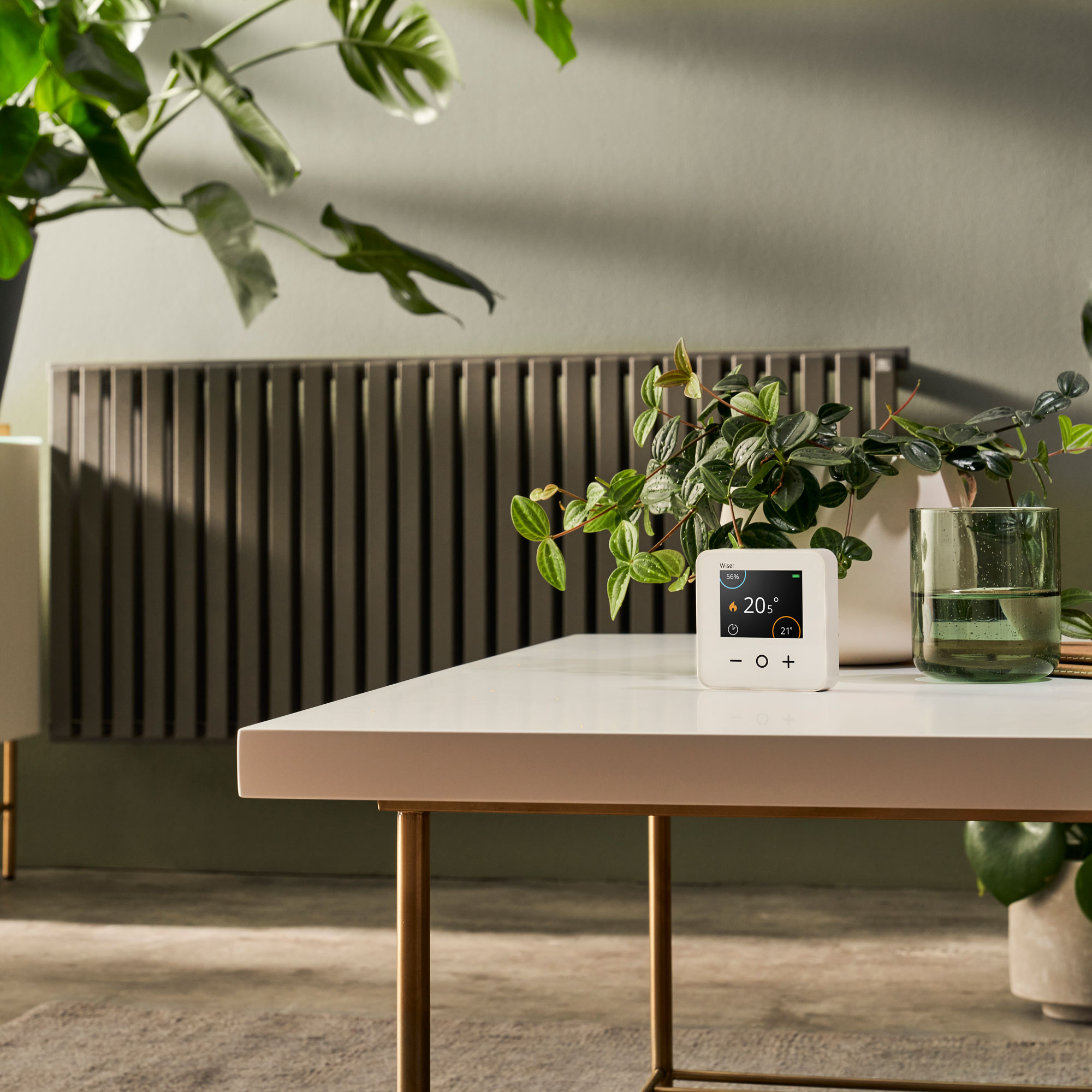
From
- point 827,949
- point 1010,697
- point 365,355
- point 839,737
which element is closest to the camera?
point 839,737

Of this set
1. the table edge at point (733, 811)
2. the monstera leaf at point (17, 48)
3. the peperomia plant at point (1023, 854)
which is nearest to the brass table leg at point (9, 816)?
the monstera leaf at point (17, 48)

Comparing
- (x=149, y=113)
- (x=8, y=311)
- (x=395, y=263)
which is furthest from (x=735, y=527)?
(x=149, y=113)

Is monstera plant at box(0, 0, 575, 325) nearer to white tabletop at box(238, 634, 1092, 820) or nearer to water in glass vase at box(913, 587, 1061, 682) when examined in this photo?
water in glass vase at box(913, 587, 1061, 682)

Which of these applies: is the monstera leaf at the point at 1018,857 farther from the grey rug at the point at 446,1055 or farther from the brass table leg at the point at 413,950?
the brass table leg at the point at 413,950

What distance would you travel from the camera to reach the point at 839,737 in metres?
0.57

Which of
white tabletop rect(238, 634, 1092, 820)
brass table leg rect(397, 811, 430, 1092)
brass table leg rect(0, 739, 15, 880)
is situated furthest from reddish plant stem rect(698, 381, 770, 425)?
brass table leg rect(0, 739, 15, 880)

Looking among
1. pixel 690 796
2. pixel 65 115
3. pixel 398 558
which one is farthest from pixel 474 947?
pixel 690 796

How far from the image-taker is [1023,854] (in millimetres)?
2037

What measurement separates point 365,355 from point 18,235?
1030 mm

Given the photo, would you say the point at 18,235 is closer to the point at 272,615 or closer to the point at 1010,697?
the point at 272,615

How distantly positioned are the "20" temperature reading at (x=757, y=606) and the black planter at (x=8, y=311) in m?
2.43

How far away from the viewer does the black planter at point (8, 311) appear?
2.80m

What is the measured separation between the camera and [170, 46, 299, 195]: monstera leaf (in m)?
2.36

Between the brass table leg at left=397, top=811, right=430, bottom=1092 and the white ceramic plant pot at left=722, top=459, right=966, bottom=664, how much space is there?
1.66ft
